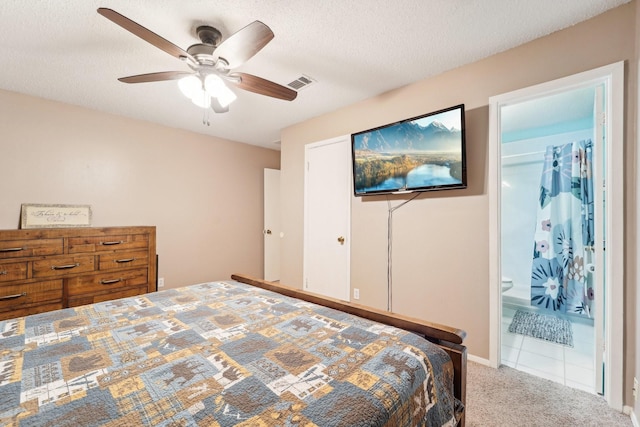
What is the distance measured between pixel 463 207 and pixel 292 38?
1870mm

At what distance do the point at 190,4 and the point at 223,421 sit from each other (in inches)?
81.6

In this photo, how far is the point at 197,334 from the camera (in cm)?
128

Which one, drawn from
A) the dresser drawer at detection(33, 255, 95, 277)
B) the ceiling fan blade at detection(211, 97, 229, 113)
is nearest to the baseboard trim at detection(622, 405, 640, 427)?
the ceiling fan blade at detection(211, 97, 229, 113)

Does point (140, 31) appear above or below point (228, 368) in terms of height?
above

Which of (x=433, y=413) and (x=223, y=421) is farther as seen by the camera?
(x=433, y=413)

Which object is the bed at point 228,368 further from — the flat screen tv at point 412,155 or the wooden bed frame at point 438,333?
the flat screen tv at point 412,155

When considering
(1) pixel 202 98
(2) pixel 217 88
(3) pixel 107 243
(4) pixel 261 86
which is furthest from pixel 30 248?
(4) pixel 261 86

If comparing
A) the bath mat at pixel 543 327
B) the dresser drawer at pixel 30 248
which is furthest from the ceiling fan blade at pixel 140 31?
the bath mat at pixel 543 327

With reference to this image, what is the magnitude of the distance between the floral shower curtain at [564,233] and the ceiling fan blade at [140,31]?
12.8 ft

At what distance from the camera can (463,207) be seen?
234cm

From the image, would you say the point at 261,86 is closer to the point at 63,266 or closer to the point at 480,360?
the point at 63,266

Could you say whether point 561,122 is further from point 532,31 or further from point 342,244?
point 342,244

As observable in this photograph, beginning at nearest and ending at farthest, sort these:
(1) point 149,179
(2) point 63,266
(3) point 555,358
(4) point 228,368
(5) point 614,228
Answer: (4) point 228,368 < (5) point 614,228 < (3) point 555,358 < (2) point 63,266 < (1) point 149,179

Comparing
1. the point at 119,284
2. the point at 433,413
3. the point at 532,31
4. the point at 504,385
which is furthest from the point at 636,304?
the point at 119,284
